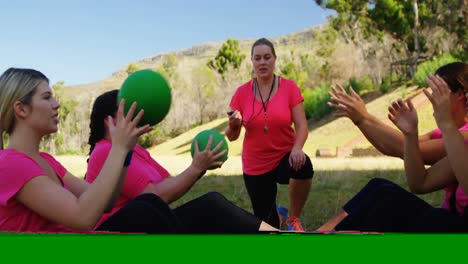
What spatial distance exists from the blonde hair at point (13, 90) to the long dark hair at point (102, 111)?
77 cm

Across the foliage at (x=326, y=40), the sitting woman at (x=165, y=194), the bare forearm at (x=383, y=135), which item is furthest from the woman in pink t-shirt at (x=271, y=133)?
the foliage at (x=326, y=40)

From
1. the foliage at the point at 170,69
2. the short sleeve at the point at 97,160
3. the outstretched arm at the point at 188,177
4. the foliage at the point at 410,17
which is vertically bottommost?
the outstretched arm at the point at 188,177

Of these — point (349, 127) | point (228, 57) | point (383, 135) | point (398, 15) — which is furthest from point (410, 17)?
point (383, 135)

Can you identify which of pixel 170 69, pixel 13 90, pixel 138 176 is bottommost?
pixel 138 176

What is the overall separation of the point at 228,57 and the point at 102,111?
38610mm

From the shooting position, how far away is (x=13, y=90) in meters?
2.26

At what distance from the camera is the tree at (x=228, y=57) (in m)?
41.2

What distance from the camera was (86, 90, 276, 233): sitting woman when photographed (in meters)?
2.62

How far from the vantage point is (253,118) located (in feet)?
15.8

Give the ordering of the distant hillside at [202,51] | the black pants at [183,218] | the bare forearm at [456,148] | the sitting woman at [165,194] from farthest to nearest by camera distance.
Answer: the distant hillside at [202,51], the sitting woman at [165,194], the black pants at [183,218], the bare forearm at [456,148]

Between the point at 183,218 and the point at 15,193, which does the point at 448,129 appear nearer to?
the point at 183,218

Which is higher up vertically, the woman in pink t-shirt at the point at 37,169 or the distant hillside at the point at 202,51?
the distant hillside at the point at 202,51

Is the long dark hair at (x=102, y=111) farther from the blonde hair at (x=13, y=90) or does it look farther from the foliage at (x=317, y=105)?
the foliage at (x=317, y=105)

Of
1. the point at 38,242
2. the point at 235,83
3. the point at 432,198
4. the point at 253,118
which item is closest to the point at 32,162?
the point at 38,242
